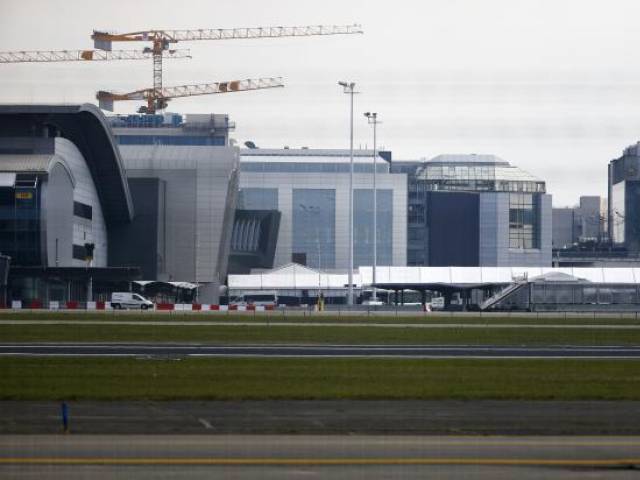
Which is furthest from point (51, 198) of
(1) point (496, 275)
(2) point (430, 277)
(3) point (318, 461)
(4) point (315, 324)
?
(3) point (318, 461)

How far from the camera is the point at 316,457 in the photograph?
94.0 feet

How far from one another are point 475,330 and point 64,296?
76941mm

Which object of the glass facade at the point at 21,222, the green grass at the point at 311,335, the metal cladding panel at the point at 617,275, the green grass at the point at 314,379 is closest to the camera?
the green grass at the point at 314,379

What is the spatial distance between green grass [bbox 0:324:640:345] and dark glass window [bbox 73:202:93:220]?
7759 cm

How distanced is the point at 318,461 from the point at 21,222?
131 metres

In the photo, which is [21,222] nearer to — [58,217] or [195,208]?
[58,217]

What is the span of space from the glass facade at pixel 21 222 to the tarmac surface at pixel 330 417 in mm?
116309

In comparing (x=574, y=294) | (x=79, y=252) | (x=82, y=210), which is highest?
(x=82, y=210)

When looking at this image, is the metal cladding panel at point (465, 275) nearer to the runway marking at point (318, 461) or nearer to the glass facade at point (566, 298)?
the glass facade at point (566, 298)

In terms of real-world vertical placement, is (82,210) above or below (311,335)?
above

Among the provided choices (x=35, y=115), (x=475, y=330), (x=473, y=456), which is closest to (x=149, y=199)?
(x=35, y=115)

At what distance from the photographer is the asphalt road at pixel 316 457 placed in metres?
26.5

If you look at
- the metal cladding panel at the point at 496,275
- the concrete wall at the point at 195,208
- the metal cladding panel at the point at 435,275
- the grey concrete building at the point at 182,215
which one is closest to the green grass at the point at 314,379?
the metal cladding panel at the point at 435,275

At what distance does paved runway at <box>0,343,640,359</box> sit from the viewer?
61.7 meters
